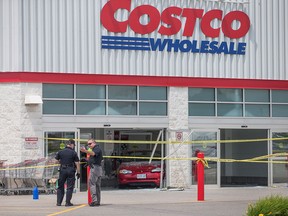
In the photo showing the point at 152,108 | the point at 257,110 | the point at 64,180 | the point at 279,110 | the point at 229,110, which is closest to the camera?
the point at 64,180

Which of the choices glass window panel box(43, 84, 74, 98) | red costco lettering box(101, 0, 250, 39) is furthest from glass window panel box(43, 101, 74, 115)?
red costco lettering box(101, 0, 250, 39)

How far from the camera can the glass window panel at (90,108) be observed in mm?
27531

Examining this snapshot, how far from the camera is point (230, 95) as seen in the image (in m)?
29.9

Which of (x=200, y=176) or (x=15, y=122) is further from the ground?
(x=15, y=122)

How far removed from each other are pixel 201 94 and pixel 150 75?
7.41ft

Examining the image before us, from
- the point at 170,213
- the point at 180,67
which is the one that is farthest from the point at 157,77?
the point at 170,213

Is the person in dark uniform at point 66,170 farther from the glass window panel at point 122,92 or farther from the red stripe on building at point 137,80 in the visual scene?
the glass window panel at point 122,92

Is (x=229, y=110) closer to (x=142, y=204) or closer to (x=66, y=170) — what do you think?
(x=142, y=204)

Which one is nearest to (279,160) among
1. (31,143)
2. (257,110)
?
(257,110)

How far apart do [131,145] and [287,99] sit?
22.0ft

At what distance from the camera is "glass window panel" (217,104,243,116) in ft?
97.5

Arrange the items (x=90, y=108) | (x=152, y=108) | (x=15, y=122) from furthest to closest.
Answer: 1. (x=152, y=108)
2. (x=90, y=108)
3. (x=15, y=122)

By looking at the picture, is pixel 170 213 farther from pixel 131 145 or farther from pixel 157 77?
pixel 131 145

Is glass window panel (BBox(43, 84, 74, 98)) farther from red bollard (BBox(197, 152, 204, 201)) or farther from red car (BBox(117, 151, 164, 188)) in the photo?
red bollard (BBox(197, 152, 204, 201))
